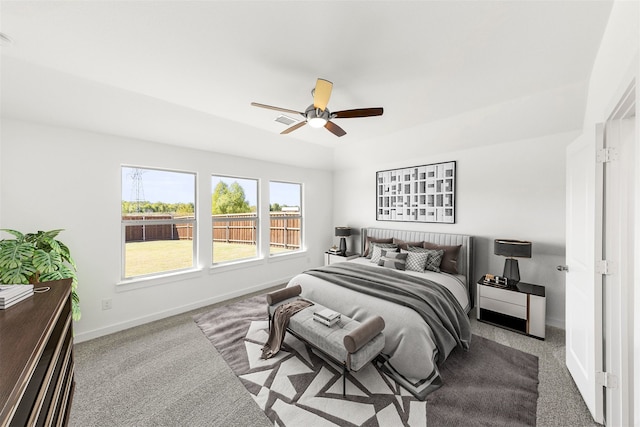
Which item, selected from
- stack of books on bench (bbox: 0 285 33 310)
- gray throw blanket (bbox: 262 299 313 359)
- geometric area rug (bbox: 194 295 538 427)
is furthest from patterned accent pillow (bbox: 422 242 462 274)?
stack of books on bench (bbox: 0 285 33 310)

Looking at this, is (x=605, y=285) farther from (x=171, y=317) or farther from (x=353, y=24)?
(x=171, y=317)

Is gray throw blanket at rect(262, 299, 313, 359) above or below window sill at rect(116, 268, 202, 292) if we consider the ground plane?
below

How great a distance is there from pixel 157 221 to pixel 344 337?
3100 mm

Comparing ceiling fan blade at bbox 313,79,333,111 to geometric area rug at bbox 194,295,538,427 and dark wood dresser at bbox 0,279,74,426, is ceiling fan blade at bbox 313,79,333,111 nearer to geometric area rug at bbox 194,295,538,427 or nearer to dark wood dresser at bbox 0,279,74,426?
dark wood dresser at bbox 0,279,74,426

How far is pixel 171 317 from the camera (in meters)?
3.45

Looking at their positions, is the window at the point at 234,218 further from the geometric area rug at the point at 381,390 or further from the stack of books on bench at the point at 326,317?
the stack of books on bench at the point at 326,317

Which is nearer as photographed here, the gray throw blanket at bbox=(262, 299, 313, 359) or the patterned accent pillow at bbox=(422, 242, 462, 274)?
the gray throw blanket at bbox=(262, 299, 313, 359)

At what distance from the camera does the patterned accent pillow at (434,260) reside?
11.4 ft

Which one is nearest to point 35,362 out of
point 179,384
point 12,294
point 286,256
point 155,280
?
point 12,294

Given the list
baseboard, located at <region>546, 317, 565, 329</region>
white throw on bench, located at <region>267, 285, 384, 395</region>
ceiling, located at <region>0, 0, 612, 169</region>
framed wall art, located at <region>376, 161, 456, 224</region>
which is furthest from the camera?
framed wall art, located at <region>376, 161, 456, 224</region>

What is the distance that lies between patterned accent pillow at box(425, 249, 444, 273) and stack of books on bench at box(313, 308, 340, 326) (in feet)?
5.97

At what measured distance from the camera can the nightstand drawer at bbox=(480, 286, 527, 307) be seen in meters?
2.86

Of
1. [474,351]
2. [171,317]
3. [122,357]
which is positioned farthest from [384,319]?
[171,317]

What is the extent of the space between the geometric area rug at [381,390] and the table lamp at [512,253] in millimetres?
918
